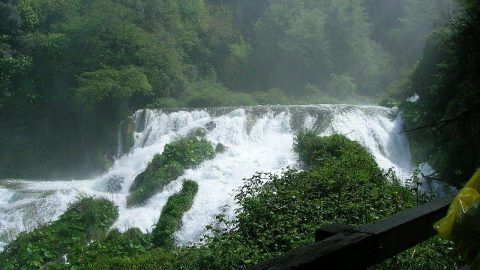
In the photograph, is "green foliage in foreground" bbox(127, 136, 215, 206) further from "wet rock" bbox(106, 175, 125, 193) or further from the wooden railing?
the wooden railing

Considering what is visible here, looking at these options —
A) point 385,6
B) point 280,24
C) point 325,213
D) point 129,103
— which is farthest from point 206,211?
point 385,6

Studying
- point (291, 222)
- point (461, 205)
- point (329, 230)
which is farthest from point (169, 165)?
point (461, 205)

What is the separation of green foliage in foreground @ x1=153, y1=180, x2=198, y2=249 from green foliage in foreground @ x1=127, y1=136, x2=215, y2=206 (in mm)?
1605

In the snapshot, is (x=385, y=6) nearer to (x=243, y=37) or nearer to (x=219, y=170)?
(x=243, y=37)

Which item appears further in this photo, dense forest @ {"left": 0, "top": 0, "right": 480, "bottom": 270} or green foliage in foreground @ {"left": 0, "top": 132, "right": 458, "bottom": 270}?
dense forest @ {"left": 0, "top": 0, "right": 480, "bottom": 270}

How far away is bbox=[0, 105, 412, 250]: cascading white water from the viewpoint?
13.7m

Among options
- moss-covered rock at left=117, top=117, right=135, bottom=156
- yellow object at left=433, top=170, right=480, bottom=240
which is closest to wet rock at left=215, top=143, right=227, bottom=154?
moss-covered rock at left=117, top=117, right=135, bottom=156

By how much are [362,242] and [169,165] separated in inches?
557

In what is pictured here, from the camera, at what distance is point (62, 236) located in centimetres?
1241

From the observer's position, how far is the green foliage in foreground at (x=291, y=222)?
6.35 metres

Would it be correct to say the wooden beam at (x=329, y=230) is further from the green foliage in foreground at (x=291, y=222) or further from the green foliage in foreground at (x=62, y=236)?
the green foliage in foreground at (x=62, y=236)

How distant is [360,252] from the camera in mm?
2039

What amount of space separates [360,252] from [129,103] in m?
25.8

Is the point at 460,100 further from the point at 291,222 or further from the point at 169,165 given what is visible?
the point at 169,165
